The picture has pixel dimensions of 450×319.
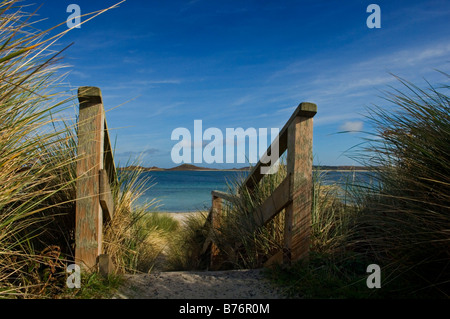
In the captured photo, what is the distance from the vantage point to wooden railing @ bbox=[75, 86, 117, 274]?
10.9ft

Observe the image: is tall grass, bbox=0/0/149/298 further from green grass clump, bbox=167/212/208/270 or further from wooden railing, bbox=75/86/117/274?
green grass clump, bbox=167/212/208/270

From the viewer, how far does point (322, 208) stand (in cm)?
428

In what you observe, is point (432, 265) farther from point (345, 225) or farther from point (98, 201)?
point (98, 201)

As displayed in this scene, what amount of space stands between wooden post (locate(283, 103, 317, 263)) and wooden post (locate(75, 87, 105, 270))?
6.35 ft

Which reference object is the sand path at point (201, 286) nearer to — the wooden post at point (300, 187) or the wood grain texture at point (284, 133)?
the wooden post at point (300, 187)

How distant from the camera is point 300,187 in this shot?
3746 mm

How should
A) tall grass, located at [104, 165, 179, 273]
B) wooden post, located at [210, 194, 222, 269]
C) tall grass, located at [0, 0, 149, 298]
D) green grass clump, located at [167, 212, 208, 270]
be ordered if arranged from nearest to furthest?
tall grass, located at [0, 0, 149, 298], tall grass, located at [104, 165, 179, 273], wooden post, located at [210, 194, 222, 269], green grass clump, located at [167, 212, 208, 270]

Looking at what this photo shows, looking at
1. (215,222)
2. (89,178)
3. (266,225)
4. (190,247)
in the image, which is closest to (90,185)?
(89,178)

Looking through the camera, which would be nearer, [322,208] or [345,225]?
[345,225]

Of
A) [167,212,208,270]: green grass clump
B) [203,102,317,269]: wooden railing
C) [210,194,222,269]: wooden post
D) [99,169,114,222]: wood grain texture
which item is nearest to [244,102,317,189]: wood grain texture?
[203,102,317,269]: wooden railing

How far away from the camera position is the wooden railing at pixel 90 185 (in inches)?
131

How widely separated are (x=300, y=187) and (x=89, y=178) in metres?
2.13

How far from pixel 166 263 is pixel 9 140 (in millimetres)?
5111
